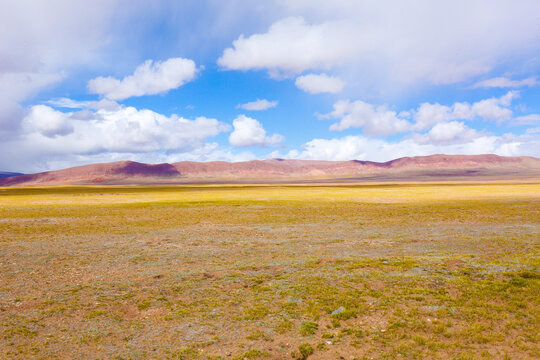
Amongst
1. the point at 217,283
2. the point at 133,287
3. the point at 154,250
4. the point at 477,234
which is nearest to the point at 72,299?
the point at 133,287

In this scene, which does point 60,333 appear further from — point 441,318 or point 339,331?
point 441,318

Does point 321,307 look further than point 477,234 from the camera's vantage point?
No

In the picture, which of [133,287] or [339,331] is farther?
[133,287]

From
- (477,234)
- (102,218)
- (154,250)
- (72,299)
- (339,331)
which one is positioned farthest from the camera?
(102,218)

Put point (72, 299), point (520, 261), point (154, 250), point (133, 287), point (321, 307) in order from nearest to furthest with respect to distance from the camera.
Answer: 1. point (321, 307)
2. point (72, 299)
3. point (133, 287)
4. point (520, 261)
5. point (154, 250)

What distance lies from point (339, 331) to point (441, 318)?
332 centimetres

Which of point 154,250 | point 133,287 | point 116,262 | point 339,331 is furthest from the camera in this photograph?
point 154,250

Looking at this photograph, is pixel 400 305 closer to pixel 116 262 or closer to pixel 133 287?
pixel 133 287

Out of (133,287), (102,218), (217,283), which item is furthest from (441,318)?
(102,218)

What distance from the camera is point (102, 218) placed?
120ft

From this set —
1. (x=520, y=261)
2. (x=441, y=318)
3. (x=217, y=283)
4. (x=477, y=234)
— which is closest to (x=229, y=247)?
(x=217, y=283)

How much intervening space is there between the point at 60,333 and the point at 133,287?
3918 millimetres

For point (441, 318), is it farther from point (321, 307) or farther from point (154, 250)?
point (154, 250)

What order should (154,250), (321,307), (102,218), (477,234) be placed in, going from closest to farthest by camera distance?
(321,307)
(154,250)
(477,234)
(102,218)
